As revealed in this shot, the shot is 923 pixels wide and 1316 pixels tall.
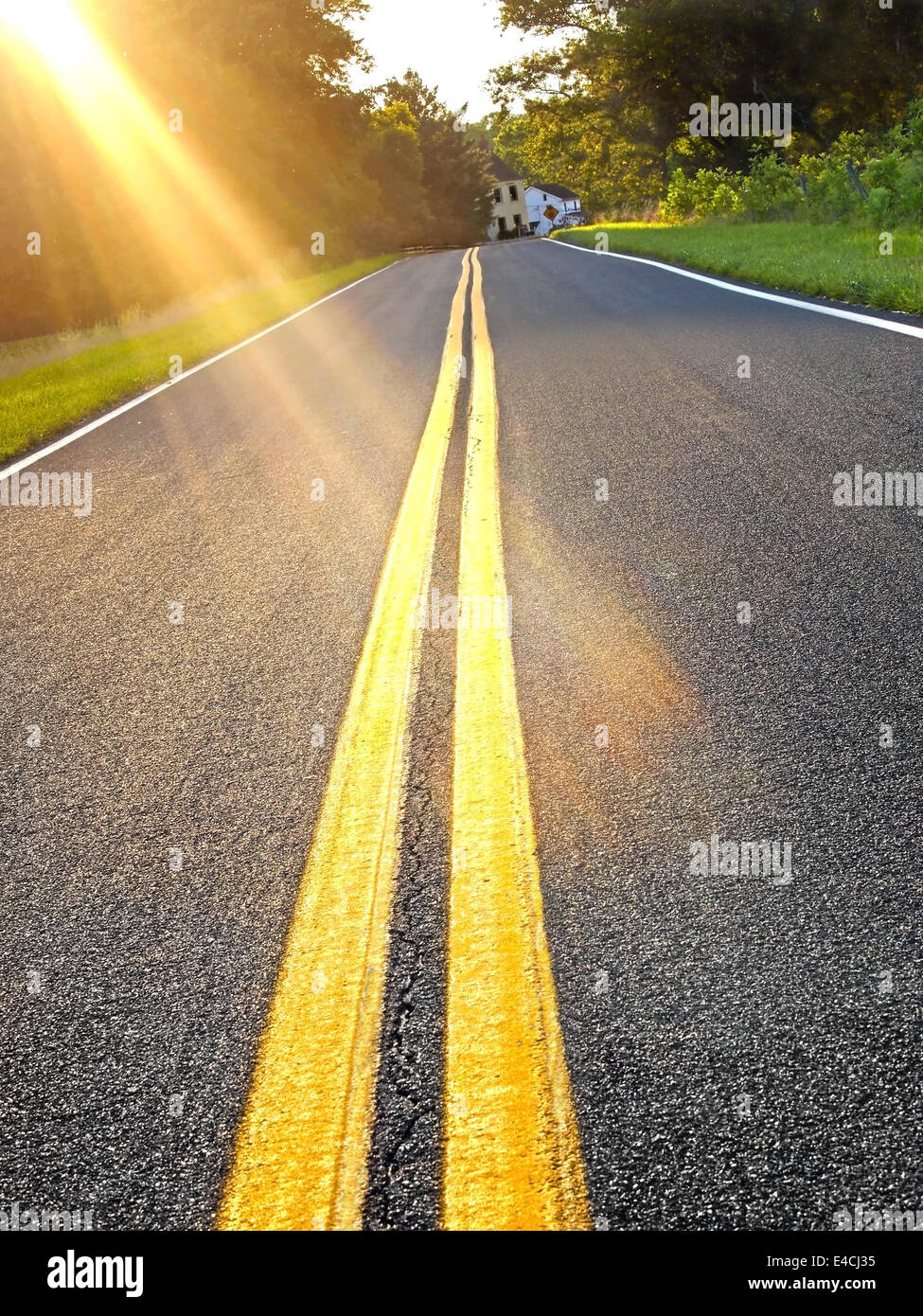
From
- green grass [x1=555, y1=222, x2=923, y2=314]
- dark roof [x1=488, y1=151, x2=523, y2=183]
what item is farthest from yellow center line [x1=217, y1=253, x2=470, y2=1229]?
dark roof [x1=488, y1=151, x2=523, y2=183]

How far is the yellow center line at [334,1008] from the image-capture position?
159 cm

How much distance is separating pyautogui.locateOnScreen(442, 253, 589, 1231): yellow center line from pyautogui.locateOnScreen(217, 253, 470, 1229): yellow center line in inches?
5.8

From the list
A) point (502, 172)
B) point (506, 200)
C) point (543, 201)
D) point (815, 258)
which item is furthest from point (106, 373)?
point (543, 201)

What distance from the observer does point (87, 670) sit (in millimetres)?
3838

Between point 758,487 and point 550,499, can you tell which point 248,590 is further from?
point 758,487

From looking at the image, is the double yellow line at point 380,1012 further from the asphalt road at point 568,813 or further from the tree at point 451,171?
the tree at point 451,171

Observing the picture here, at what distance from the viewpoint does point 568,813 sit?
2510mm

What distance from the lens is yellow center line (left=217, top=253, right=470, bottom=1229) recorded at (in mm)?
1591

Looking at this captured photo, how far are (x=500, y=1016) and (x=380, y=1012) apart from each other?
0.72 ft

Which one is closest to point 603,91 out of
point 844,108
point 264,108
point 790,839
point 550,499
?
point 844,108

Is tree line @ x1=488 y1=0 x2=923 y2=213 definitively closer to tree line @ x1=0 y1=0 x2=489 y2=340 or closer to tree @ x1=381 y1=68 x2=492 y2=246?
tree line @ x1=0 y1=0 x2=489 y2=340

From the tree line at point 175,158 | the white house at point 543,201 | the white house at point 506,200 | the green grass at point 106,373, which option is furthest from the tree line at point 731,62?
the white house at point 543,201

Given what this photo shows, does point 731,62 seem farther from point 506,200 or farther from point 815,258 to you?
point 506,200
